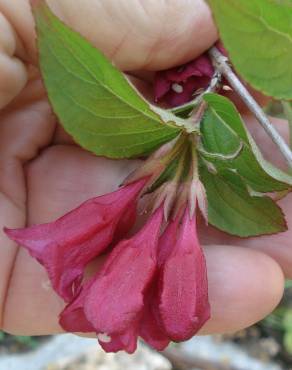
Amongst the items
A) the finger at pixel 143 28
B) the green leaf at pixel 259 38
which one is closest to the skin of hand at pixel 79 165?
the finger at pixel 143 28

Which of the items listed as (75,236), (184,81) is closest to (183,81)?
(184,81)

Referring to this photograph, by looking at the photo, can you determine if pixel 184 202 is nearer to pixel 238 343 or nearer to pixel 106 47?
pixel 106 47

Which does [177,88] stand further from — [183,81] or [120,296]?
[120,296]

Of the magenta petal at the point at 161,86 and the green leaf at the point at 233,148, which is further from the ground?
the green leaf at the point at 233,148

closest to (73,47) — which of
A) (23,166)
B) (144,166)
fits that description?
(144,166)

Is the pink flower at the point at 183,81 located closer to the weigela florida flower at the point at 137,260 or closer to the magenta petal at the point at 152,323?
the weigela florida flower at the point at 137,260
